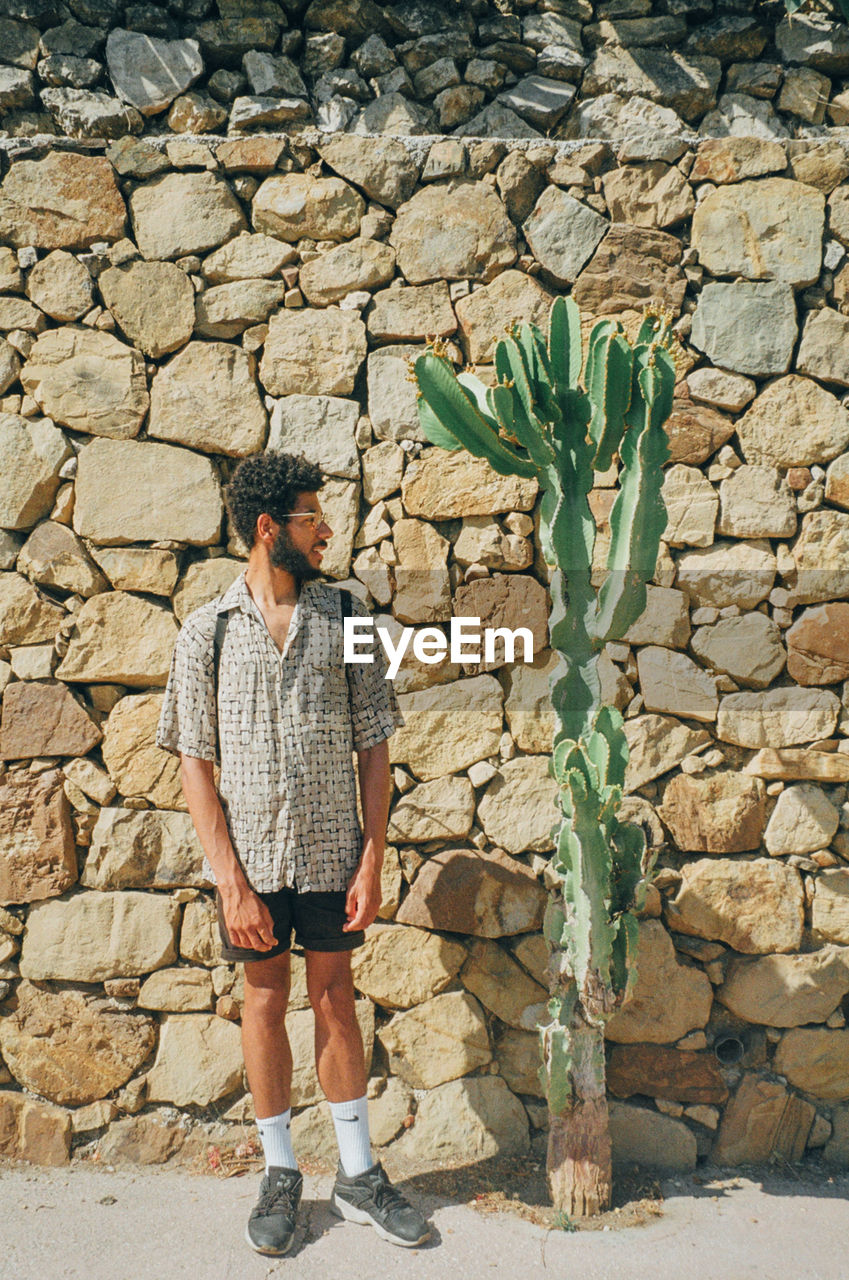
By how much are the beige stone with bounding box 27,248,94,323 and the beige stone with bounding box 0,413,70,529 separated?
1.22ft

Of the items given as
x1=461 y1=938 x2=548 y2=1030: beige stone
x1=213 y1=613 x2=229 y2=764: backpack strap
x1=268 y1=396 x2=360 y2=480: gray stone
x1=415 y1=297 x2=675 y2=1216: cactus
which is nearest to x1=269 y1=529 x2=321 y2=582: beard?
x1=213 y1=613 x2=229 y2=764: backpack strap

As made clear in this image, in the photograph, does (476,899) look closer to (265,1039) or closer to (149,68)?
(265,1039)

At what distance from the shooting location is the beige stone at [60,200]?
119 inches

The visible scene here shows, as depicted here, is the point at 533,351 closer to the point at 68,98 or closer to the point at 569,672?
the point at 569,672

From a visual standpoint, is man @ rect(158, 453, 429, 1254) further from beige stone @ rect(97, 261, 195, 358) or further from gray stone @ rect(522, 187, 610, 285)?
gray stone @ rect(522, 187, 610, 285)

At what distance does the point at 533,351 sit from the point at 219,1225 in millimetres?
2416

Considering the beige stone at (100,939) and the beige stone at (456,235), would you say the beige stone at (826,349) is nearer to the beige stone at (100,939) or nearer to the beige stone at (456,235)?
the beige stone at (456,235)

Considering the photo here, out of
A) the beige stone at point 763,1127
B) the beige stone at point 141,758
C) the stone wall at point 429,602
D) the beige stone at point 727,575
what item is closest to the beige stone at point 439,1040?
the stone wall at point 429,602

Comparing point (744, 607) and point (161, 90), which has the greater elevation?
point (161, 90)

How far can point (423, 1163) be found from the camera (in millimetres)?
2793

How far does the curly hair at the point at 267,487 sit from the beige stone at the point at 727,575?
1250mm

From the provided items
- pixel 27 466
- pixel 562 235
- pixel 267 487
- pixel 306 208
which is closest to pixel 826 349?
pixel 562 235

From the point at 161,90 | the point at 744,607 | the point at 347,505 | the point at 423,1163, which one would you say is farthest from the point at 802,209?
the point at 423,1163

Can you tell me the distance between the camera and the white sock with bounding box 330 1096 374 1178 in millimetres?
2418
